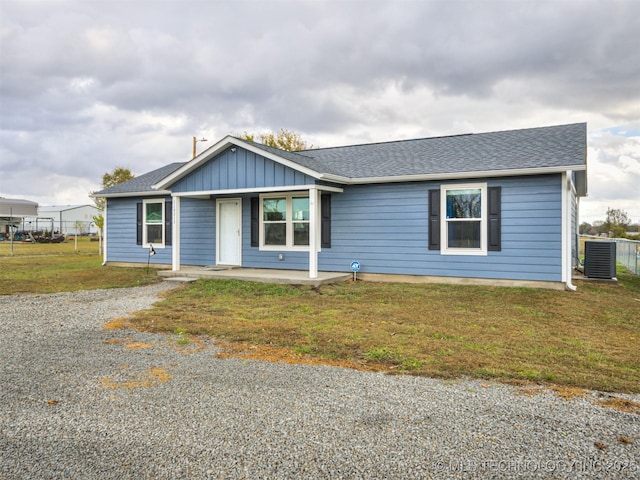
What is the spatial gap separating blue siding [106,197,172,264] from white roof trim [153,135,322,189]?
331 centimetres

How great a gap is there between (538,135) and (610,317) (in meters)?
5.74

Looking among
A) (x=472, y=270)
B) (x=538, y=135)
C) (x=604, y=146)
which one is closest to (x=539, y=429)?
(x=472, y=270)

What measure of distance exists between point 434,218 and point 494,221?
4.28 feet

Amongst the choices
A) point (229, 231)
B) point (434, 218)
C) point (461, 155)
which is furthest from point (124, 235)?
point (461, 155)

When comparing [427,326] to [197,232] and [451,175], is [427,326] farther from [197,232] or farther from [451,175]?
[197,232]

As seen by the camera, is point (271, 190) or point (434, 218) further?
point (271, 190)

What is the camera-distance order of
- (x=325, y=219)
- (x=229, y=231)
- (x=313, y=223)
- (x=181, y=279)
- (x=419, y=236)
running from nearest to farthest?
(x=313, y=223) → (x=419, y=236) → (x=181, y=279) → (x=325, y=219) → (x=229, y=231)

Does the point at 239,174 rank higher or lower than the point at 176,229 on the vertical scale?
higher

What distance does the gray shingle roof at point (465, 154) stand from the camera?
9266 mm

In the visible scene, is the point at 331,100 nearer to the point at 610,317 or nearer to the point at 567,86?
the point at 567,86

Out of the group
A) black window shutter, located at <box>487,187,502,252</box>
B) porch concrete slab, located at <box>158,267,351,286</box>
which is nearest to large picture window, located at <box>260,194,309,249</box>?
porch concrete slab, located at <box>158,267,351,286</box>

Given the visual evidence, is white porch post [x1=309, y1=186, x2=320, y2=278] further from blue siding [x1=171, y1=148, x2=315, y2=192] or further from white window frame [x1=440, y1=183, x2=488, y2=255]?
white window frame [x1=440, y1=183, x2=488, y2=255]

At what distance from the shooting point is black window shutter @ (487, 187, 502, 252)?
9.41m

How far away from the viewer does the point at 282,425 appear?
287 centimetres
